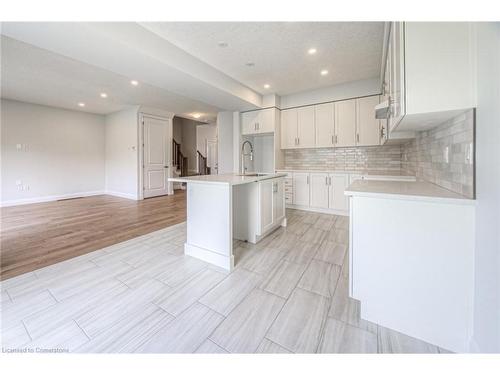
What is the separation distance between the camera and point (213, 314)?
148cm

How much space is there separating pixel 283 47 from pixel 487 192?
8.87 ft

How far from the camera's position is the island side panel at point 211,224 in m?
2.13

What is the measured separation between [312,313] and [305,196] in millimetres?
3231

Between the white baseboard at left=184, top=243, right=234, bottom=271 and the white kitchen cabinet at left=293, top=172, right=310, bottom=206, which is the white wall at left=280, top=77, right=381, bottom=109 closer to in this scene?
the white kitchen cabinet at left=293, top=172, right=310, bottom=206

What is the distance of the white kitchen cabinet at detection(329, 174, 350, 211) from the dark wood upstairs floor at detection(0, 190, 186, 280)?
9.82 feet

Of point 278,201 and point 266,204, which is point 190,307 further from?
point 278,201

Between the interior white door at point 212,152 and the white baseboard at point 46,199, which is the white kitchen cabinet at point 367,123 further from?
the white baseboard at point 46,199

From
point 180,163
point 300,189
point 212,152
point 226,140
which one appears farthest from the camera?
point 212,152

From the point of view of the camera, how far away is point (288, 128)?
490 cm

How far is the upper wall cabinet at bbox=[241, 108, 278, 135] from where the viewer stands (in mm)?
4699

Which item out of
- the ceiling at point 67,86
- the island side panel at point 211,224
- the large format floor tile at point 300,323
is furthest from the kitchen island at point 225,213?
the ceiling at point 67,86

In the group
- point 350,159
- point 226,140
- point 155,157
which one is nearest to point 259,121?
point 226,140
